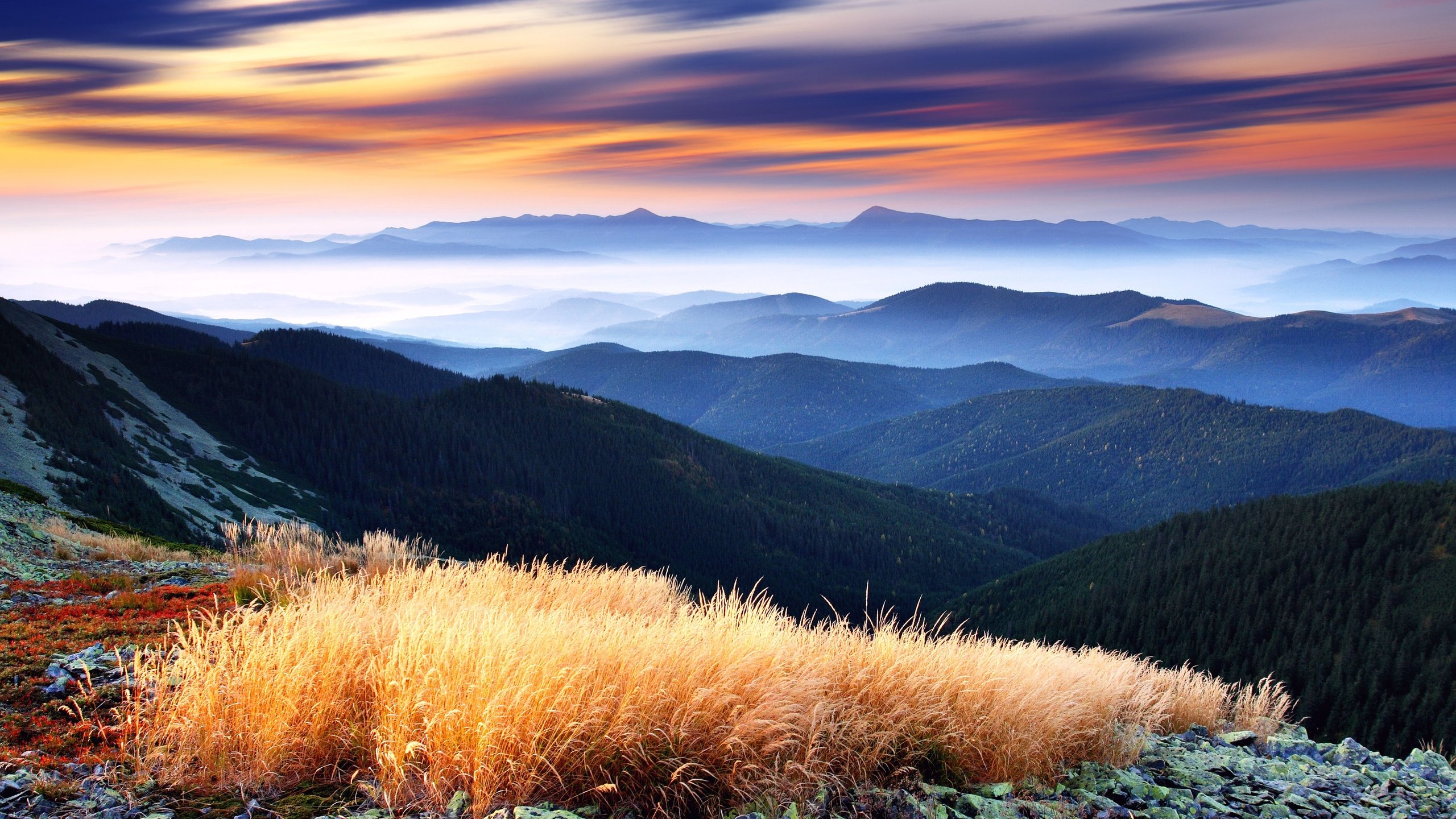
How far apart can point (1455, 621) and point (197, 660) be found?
120284mm

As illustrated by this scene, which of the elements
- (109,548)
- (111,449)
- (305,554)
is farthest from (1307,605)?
(111,449)

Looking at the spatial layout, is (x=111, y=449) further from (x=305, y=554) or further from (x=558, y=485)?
(x=558, y=485)

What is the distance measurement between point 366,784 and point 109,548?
626 inches

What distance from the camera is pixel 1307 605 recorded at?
3893 inches

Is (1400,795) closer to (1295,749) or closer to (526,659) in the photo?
(1295,749)

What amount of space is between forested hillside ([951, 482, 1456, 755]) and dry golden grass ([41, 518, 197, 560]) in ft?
275

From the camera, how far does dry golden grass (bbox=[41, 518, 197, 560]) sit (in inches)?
639

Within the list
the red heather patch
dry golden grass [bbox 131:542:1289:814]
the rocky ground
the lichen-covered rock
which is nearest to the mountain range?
the red heather patch

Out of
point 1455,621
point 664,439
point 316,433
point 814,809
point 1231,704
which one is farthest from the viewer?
point 664,439

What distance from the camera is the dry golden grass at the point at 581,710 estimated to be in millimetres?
6105

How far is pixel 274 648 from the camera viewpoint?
6.96m

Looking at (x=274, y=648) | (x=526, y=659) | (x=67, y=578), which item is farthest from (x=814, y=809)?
(x=67, y=578)

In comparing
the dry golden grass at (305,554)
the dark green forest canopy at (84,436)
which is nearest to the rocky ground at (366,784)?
the dry golden grass at (305,554)

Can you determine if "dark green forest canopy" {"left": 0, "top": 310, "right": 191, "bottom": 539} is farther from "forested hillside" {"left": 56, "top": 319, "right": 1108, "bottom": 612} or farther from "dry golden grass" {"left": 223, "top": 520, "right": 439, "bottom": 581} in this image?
"dry golden grass" {"left": 223, "top": 520, "right": 439, "bottom": 581}
